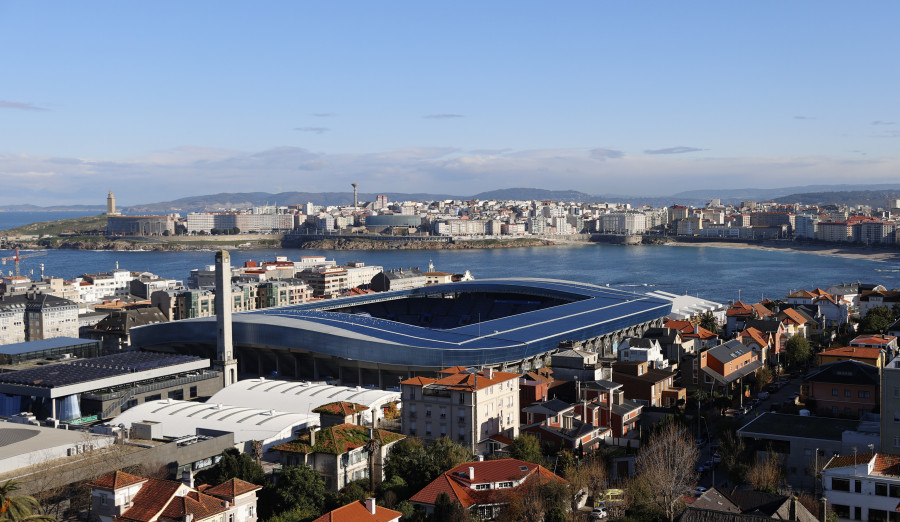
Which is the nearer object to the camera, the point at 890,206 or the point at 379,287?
the point at 379,287

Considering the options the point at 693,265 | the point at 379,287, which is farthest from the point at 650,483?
the point at 693,265

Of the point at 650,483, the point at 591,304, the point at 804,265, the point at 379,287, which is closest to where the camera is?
the point at 650,483

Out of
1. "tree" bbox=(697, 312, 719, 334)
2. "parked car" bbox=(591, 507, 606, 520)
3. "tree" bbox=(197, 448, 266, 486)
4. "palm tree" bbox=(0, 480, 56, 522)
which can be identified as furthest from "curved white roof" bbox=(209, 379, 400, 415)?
"tree" bbox=(697, 312, 719, 334)

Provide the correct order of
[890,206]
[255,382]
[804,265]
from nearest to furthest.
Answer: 1. [255,382]
2. [804,265]
3. [890,206]

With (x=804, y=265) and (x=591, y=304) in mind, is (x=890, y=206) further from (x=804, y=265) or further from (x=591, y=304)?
(x=591, y=304)

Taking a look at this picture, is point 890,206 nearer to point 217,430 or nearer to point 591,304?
point 591,304

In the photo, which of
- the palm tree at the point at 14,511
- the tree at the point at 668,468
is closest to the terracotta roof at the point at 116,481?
the palm tree at the point at 14,511
